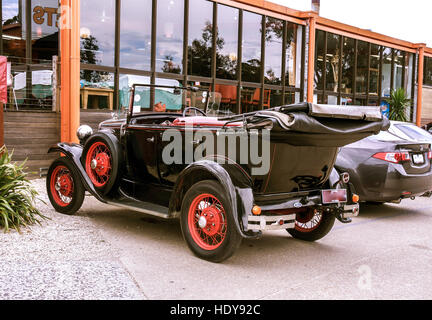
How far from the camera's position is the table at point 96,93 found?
1105 centimetres

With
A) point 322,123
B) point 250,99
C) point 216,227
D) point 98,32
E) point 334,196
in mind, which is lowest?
point 216,227

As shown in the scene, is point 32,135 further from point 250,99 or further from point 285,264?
point 250,99

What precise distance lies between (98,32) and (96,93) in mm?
1579

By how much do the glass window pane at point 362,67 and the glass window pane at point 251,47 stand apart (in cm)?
609

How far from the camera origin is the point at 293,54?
16375 mm

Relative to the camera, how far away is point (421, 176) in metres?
6.94

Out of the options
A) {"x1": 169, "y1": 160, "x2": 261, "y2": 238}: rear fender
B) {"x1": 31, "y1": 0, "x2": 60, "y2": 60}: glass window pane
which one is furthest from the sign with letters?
{"x1": 169, "y1": 160, "x2": 261, "y2": 238}: rear fender

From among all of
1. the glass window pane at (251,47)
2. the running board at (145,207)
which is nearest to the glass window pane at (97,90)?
the glass window pane at (251,47)

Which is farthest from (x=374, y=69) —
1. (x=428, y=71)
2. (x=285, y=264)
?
(x=285, y=264)

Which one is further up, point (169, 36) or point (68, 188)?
point (169, 36)

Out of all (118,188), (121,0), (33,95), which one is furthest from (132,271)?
(121,0)

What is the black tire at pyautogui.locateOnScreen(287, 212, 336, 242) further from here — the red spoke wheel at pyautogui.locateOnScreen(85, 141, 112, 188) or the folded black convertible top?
the red spoke wheel at pyautogui.locateOnScreen(85, 141, 112, 188)
